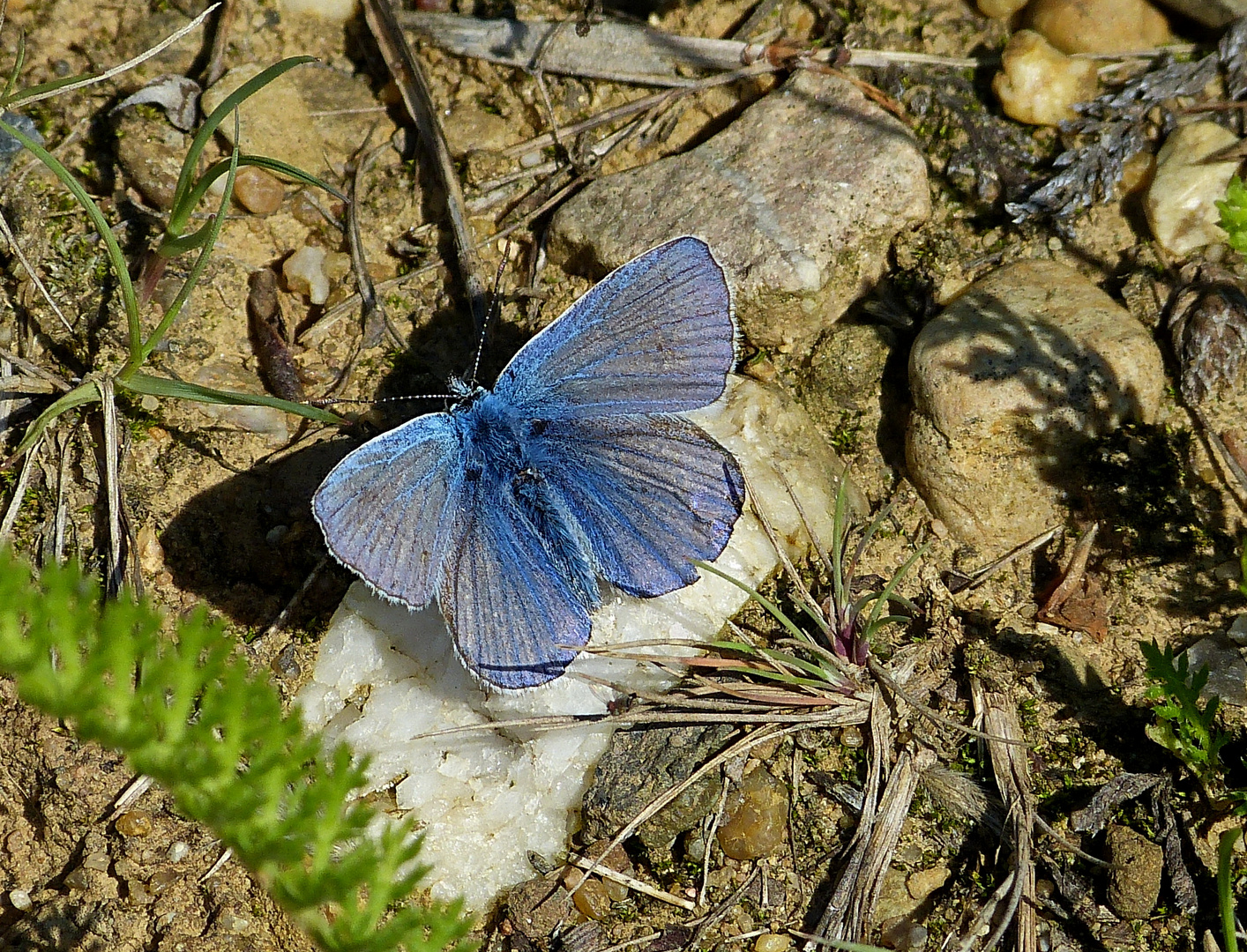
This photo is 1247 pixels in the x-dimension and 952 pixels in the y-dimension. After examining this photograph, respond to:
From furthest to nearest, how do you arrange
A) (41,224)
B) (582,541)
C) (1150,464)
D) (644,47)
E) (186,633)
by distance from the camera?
(644,47) < (41,224) < (1150,464) < (582,541) < (186,633)

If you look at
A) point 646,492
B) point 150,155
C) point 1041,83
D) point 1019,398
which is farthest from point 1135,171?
point 150,155

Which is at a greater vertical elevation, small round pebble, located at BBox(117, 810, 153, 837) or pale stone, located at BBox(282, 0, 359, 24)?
pale stone, located at BBox(282, 0, 359, 24)

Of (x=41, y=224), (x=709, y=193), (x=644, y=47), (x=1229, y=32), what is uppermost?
(x=41, y=224)

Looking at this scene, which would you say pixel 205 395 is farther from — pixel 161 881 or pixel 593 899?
pixel 593 899

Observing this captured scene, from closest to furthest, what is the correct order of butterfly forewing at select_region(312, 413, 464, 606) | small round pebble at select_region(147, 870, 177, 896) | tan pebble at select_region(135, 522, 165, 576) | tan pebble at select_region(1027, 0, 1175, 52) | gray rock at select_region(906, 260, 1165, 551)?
butterfly forewing at select_region(312, 413, 464, 606) → small round pebble at select_region(147, 870, 177, 896) → gray rock at select_region(906, 260, 1165, 551) → tan pebble at select_region(135, 522, 165, 576) → tan pebble at select_region(1027, 0, 1175, 52)

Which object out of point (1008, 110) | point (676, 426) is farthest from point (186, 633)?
point (1008, 110)

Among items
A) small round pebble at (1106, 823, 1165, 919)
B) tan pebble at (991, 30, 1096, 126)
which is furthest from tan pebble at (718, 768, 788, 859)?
tan pebble at (991, 30, 1096, 126)

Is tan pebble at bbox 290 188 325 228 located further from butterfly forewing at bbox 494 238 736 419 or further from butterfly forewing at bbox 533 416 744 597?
butterfly forewing at bbox 533 416 744 597

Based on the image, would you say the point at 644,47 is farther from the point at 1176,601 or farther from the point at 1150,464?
the point at 1176,601
